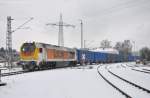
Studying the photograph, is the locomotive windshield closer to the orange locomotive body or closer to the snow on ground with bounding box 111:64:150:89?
the orange locomotive body

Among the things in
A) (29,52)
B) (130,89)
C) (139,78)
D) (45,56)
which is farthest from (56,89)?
(45,56)

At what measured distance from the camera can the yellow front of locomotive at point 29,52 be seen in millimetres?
34419

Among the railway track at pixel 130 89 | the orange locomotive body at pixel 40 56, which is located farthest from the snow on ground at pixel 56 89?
the orange locomotive body at pixel 40 56

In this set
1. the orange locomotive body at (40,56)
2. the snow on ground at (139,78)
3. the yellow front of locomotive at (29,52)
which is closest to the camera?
the snow on ground at (139,78)

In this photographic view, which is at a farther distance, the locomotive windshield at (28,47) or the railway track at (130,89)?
the locomotive windshield at (28,47)

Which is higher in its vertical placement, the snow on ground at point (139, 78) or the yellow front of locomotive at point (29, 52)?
the yellow front of locomotive at point (29, 52)

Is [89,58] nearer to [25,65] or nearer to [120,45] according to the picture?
[25,65]

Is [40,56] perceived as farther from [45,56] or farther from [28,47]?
[28,47]

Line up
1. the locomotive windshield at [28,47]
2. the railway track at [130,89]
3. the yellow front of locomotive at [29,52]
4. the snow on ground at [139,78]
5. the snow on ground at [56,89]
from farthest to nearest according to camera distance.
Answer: the locomotive windshield at [28,47]
the yellow front of locomotive at [29,52]
the snow on ground at [139,78]
the railway track at [130,89]
the snow on ground at [56,89]

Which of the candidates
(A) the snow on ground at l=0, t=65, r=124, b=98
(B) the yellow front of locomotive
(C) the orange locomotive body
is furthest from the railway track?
(B) the yellow front of locomotive

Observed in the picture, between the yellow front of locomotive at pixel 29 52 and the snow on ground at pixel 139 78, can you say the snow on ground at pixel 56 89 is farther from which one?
the yellow front of locomotive at pixel 29 52

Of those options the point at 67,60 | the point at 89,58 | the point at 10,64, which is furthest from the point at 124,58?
the point at 10,64

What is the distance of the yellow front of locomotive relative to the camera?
34419mm

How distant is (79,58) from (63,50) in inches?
461
